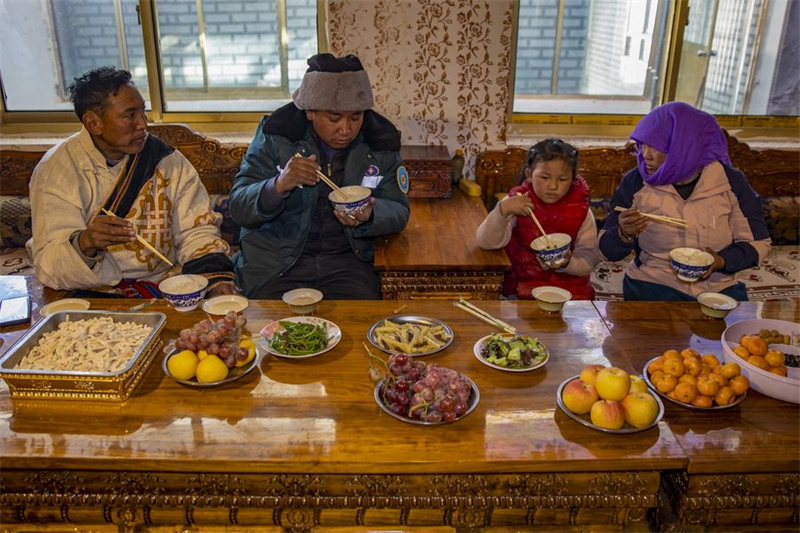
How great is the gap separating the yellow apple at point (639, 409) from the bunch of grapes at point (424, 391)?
1.23 feet

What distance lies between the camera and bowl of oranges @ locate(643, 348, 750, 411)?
5.38 ft

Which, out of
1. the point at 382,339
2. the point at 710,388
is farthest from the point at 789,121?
the point at 382,339

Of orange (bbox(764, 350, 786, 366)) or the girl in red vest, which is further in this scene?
the girl in red vest

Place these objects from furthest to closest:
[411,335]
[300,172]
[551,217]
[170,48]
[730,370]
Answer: [170,48] → [551,217] → [300,172] → [411,335] → [730,370]

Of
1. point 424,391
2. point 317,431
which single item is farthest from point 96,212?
point 424,391

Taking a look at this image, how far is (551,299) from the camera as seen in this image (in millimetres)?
2111

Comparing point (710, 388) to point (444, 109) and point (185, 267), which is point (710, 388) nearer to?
point (185, 267)

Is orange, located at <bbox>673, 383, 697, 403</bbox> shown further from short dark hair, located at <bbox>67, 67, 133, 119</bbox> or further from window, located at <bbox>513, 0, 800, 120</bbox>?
window, located at <bbox>513, 0, 800, 120</bbox>

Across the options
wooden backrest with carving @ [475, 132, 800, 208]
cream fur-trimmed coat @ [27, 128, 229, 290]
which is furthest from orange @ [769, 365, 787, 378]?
wooden backrest with carving @ [475, 132, 800, 208]

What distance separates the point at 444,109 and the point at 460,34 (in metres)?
0.40

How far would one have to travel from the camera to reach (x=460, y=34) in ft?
11.8

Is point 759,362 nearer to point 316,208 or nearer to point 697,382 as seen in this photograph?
point 697,382

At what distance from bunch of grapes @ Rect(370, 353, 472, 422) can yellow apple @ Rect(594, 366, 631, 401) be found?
12.4 inches

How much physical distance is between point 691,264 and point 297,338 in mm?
1246
